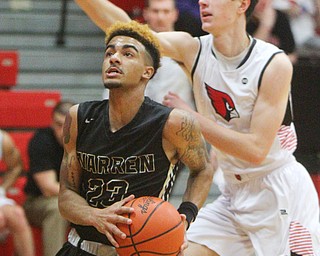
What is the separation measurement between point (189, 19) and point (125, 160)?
3.46 metres

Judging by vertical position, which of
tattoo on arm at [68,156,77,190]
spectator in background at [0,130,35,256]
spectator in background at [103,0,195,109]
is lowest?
spectator in background at [0,130,35,256]

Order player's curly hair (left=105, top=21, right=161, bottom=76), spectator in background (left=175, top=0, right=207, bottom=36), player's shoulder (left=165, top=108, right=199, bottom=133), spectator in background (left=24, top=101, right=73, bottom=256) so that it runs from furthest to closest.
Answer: spectator in background (left=175, top=0, right=207, bottom=36) < spectator in background (left=24, top=101, right=73, bottom=256) < player's curly hair (left=105, top=21, right=161, bottom=76) < player's shoulder (left=165, top=108, right=199, bottom=133)

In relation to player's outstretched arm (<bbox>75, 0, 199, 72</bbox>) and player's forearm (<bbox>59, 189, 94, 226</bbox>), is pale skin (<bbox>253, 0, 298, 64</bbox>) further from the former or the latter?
player's forearm (<bbox>59, 189, 94, 226</bbox>)

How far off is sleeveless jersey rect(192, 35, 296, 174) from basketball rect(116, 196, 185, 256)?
3.72ft

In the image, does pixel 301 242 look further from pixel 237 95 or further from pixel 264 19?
pixel 264 19

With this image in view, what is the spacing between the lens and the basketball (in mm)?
3779

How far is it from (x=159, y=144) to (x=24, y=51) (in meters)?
5.43

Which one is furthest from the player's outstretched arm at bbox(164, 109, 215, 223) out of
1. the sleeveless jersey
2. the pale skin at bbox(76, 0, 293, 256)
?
the sleeveless jersey

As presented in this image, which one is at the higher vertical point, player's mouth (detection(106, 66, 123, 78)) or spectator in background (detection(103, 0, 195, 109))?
player's mouth (detection(106, 66, 123, 78))

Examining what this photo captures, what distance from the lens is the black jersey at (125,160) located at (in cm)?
414

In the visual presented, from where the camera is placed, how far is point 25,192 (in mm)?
6746

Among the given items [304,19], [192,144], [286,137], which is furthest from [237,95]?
[304,19]

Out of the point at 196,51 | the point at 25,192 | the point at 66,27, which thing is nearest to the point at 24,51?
the point at 66,27

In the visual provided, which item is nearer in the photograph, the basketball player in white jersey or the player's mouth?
the player's mouth
